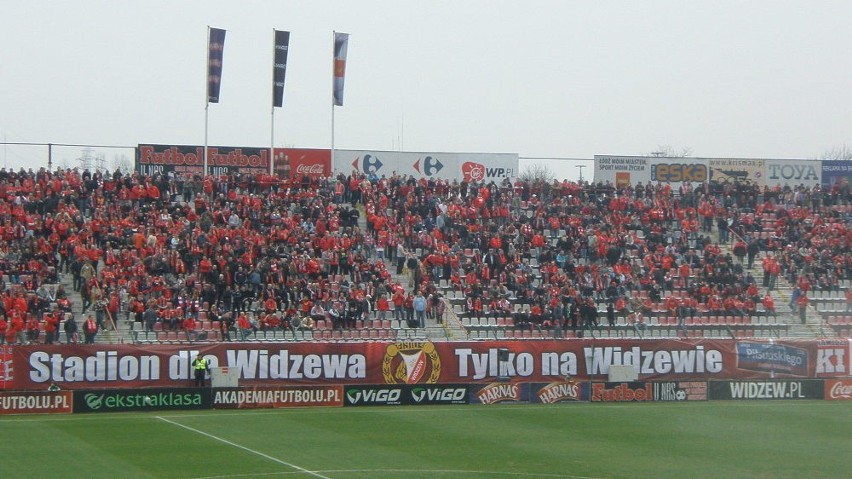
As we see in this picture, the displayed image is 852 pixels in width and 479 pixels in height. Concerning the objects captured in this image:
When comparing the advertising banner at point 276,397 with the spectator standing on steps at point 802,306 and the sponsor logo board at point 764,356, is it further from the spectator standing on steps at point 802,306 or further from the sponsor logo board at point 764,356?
the spectator standing on steps at point 802,306

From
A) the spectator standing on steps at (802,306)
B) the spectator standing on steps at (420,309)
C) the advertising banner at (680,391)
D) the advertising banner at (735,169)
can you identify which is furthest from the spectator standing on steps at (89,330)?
the advertising banner at (735,169)

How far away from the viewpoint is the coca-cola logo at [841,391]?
38625 millimetres

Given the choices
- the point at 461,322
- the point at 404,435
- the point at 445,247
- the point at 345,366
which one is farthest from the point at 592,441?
the point at 445,247

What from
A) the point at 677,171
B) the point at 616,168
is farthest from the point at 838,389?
the point at 677,171

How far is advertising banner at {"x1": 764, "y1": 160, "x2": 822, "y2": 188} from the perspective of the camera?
63094mm

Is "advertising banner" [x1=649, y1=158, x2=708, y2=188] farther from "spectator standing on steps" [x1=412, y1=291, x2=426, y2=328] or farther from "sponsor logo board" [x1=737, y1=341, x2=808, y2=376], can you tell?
"spectator standing on steps" [x1=412, y1=291, x2=426, y2=328]

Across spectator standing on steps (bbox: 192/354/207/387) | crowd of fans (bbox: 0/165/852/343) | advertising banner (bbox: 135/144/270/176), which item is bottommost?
spectator standing on steps (bbox: 192/354/207/387)

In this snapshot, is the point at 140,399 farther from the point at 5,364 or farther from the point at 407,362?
the point at 407,362

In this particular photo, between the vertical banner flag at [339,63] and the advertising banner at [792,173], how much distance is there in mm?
24517

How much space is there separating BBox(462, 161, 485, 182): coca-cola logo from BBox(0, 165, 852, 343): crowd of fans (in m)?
5.87

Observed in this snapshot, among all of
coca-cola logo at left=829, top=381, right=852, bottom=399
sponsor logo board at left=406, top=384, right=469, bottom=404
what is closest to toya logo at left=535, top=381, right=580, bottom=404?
sponsor logo board at left=406, top=384, right=469, bottom=404

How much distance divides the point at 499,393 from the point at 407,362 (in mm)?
3700

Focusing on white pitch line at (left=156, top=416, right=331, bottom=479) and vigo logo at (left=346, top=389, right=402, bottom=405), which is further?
vigo logo at (left=346, top=389, right=402, bottom=405)

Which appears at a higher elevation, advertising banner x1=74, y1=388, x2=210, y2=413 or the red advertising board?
the red advertising board
